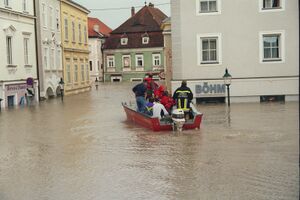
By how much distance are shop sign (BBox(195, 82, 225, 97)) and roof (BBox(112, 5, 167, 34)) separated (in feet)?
175

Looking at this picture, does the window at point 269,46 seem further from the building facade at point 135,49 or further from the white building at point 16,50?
the building facade at point 135,49

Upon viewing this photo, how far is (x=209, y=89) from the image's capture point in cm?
2458

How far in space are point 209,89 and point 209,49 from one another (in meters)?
2.20

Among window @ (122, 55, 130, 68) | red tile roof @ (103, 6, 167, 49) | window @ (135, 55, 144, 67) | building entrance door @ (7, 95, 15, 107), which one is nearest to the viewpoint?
building entrance door @ (7, 95, 15, 107)

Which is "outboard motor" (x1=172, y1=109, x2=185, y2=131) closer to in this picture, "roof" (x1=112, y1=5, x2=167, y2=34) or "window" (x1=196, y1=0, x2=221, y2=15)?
"window" (x1=196, y1=0, x2=221, y2=15)

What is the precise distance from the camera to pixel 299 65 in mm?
1600

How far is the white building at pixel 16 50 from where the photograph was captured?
2923 centimetres

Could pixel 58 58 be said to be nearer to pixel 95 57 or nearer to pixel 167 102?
pixel 167 102

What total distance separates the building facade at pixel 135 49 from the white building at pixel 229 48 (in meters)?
50.3

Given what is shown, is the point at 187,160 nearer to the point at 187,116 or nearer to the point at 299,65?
the point at 187,116

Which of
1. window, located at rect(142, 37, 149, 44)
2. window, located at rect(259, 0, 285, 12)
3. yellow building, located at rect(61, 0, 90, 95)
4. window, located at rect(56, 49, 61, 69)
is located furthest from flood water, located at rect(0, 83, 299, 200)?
window, located at rect(142, 37, 149, 44)

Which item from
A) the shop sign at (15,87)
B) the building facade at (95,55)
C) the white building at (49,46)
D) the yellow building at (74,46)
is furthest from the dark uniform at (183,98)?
the building facade at (95,55)

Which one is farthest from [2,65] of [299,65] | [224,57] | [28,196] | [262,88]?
[299,65]

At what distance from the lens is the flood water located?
698cm
